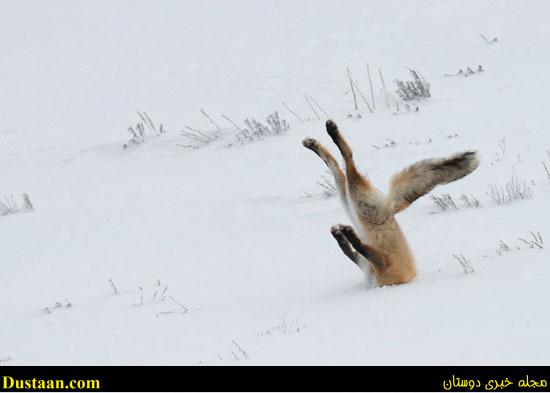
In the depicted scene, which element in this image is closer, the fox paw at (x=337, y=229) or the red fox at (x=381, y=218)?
the fox paw at (x=337, y=229)

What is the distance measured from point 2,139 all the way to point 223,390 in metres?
11.3

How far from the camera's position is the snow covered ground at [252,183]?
6.24 meters

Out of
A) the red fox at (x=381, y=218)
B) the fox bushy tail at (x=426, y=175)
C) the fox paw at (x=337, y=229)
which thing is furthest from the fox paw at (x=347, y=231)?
the fox bushy tail at (x=426, y=175)

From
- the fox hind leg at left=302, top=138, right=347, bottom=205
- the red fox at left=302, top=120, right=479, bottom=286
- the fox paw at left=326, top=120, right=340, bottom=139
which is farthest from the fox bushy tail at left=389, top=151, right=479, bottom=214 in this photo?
the fox paw at left=326, top=120, right=340, bottom=139

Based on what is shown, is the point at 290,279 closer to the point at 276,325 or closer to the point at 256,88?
the point at 276,325

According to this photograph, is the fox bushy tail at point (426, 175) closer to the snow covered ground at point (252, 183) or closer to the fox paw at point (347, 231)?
the fox paw at point (347, 231)

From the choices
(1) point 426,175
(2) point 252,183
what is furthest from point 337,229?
(2) point 252,183

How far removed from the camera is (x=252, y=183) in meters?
11.4

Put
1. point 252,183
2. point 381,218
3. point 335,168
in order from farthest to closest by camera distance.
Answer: point 252,183 → point 335,168 → point 381,218

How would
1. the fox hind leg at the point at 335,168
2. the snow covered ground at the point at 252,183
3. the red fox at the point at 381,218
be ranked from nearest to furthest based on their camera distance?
the snow covered ground at the point at 252,183
the red fox at the point at 381,218
the fox hind leg at the point at 335,168

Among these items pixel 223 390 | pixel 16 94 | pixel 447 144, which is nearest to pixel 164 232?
pixel 447 144

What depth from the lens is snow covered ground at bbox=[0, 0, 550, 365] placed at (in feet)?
20.5

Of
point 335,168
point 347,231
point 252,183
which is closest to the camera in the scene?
point 347,231

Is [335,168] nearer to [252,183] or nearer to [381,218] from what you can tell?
[381,218]
